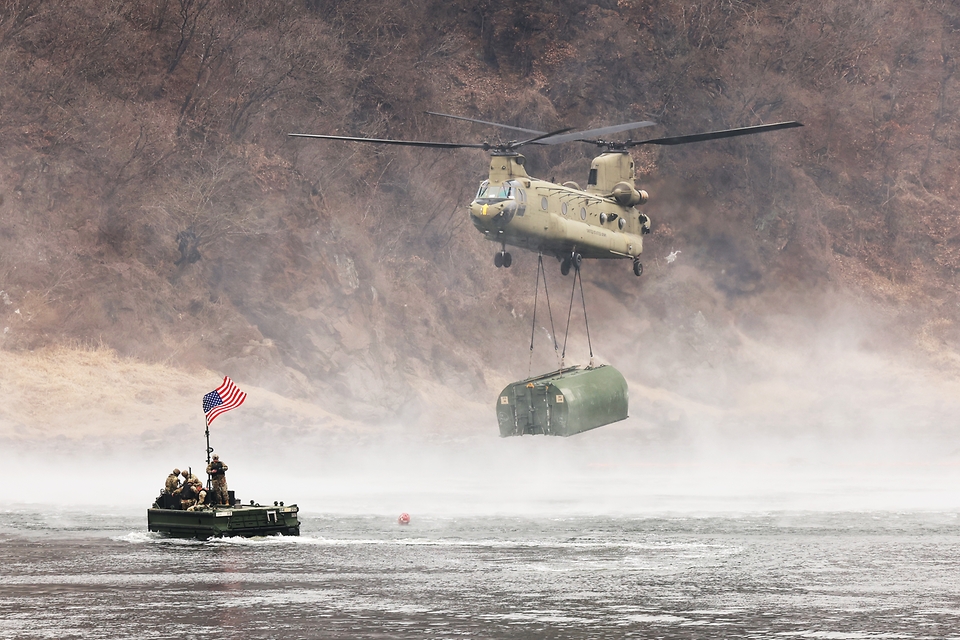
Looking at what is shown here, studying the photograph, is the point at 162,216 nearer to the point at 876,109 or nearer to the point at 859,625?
the point at 876,109

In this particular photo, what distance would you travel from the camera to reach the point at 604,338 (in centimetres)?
9619

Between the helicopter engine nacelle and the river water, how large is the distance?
12.5 m

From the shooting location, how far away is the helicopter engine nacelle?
62.4 m

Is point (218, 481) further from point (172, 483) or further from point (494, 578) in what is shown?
point (494, 578)

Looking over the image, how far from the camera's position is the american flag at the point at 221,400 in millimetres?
53188

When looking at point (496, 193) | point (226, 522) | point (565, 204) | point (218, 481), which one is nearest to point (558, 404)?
point (496, 193)

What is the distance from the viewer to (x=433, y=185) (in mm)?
93688

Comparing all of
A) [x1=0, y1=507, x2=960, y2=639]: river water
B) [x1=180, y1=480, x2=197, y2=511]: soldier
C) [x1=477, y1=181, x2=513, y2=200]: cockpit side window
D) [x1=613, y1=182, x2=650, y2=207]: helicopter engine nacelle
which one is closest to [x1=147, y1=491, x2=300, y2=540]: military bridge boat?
[x1=180, y1=480, x2=197, y2=511]: soldier

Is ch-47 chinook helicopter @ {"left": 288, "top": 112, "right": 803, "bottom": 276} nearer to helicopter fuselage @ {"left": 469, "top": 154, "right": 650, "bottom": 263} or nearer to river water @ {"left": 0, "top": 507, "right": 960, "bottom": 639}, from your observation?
helicopter fuselage @ {"left": 469, "top": 154, "right": 650, "bottom": 263}

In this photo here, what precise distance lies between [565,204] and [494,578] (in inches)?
753

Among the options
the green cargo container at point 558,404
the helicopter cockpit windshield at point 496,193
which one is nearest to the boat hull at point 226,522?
the green cargo container at point 558,404

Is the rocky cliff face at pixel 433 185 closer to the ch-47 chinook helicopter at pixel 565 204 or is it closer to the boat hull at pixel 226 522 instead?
the ch-47 chinook helicopter at pixel 565 204

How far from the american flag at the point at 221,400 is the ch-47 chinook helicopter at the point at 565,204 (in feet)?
29.8

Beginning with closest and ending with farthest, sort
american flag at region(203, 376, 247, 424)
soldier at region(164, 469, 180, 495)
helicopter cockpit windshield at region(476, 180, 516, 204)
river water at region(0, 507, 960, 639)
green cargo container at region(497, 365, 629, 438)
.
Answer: river water at region(0, 507, 960, 639) < soldier at region(164, 469, 180, 495) < american flag at region(203, 376, 247, 424) < green cargo container at region(497, 365, 629, 438) < helicopter cockpit windshield at region(476, 180, 516, 204)
